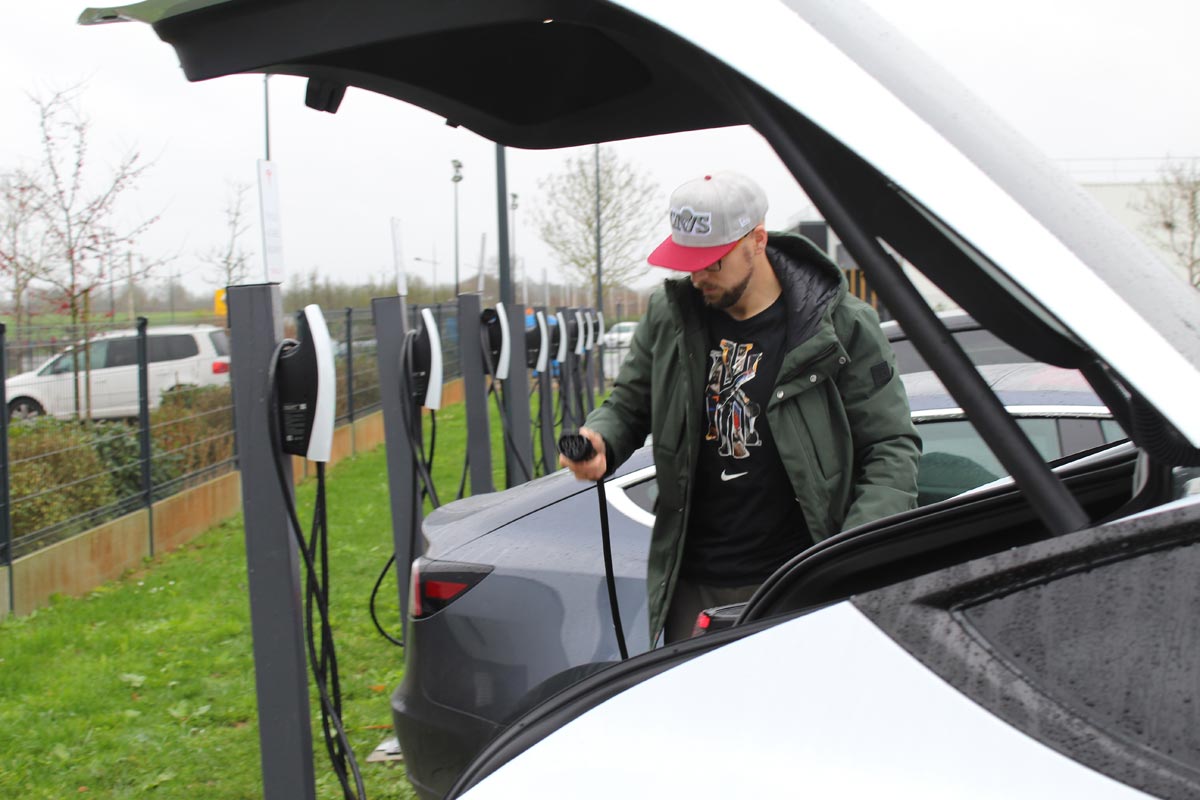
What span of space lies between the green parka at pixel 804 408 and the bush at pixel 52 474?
5.32 m

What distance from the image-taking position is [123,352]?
8.73 metres

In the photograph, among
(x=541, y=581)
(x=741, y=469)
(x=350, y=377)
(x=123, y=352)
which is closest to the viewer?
(x=741, y=469)

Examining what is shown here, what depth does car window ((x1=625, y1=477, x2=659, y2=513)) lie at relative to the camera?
11.9ft

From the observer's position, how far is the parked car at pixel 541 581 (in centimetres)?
322

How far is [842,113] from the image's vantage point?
1224 mm

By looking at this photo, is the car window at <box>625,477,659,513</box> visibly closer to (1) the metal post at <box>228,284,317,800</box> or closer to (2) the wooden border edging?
(1) the metal post at <box>228,284,317,800</box>

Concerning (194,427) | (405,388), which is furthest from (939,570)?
(194,427)

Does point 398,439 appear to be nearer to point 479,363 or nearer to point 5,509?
point 479,363

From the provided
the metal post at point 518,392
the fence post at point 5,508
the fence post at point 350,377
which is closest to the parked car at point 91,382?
the fence post at point 5,508

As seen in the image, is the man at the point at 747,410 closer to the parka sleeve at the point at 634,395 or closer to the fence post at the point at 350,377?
the parka sleeve at the point at 634,395

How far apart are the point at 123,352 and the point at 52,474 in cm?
155

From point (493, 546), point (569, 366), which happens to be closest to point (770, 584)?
point (493, 546)

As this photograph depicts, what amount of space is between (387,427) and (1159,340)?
185 inches

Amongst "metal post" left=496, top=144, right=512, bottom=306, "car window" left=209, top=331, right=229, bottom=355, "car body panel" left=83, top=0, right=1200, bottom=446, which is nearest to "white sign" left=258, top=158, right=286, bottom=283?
"car body panel" left=83, top=0, right=1200, bottom=446
